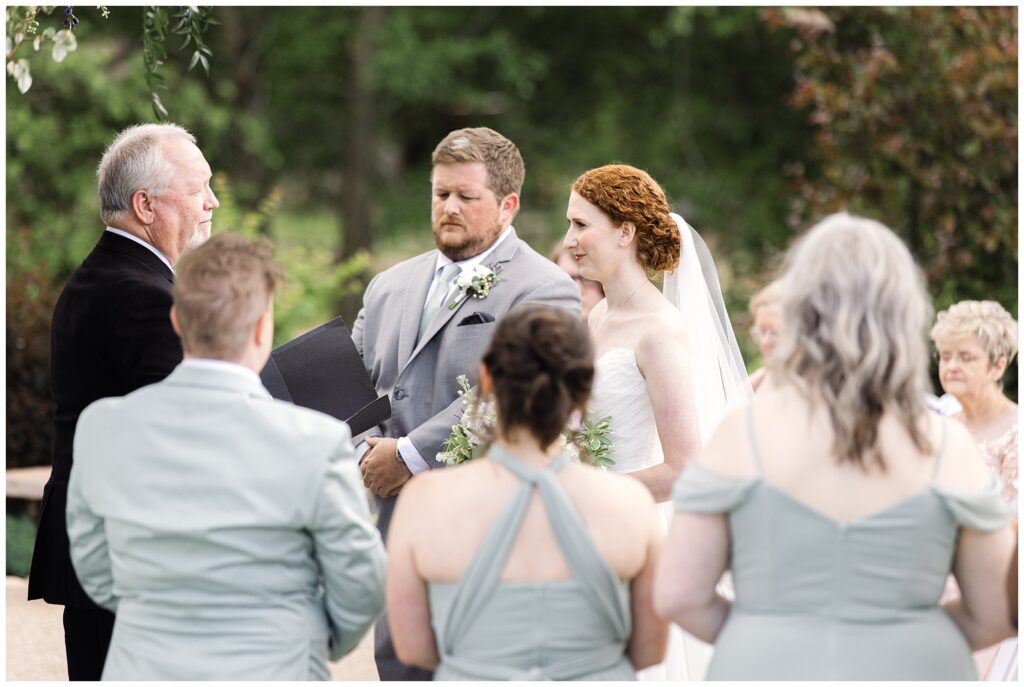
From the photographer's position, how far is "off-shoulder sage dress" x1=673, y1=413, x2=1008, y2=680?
261 centimetres

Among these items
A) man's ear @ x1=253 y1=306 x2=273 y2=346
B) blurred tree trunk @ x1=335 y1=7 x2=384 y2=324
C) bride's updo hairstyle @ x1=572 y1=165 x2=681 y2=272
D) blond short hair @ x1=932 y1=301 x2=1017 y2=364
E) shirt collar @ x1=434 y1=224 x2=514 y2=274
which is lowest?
blond short hair @ x1=932 y1=301 x2=1017 y2=364

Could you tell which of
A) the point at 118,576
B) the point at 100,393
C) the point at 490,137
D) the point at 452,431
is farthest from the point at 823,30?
the point at 118,576

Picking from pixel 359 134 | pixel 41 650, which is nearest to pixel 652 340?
pixel 41 650

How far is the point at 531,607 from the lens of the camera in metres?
2.65

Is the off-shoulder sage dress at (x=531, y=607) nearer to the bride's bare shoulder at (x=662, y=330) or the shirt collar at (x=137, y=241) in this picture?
the bride's bare shoulder at (x=662, y=330)

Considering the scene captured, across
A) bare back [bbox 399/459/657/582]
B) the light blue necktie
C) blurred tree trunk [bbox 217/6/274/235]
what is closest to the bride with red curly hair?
the light blue necktie

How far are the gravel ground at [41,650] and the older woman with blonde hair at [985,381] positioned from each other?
305 centimetres

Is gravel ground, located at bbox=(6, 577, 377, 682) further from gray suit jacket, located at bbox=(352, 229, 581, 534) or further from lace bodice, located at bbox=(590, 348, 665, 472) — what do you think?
lace bodice, located at bbox=(590, 348, 665, 472)

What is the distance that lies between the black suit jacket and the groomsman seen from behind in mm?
753

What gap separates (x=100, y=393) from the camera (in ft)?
12.1

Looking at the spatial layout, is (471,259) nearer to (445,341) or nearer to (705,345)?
(445,341)

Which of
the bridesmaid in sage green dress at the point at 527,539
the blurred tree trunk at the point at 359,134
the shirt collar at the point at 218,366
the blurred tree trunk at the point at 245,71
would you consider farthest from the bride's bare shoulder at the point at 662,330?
the blurred tree trunk at the point at 359,134

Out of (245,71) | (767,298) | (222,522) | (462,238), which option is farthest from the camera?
(245,71)

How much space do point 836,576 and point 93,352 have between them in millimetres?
2244
